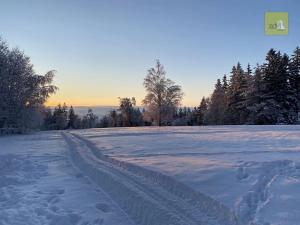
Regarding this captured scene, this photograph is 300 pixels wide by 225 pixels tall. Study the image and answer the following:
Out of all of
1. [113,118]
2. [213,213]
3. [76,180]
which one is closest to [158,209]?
[213,213]

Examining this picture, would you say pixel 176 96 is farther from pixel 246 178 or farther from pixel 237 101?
pixel 246 178

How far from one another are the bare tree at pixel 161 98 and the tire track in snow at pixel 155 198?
3603cm

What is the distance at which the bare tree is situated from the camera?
4872 cm

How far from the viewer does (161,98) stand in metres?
48.8

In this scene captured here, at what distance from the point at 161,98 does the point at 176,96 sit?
2.01 m

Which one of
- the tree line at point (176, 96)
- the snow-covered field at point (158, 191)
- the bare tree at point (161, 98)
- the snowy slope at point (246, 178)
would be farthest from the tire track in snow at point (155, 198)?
the bare tree at point (161, 98)

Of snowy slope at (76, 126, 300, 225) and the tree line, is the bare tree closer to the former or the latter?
the tree line

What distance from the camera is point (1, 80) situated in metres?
31.7

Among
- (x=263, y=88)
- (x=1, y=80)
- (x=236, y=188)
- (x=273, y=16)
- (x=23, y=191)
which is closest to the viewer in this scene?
(x=236, y=188)

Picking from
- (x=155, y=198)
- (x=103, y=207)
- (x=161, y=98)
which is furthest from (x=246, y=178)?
(x=161, y=98)

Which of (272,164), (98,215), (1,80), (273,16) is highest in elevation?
(273,16)

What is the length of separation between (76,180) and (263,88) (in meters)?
42.4

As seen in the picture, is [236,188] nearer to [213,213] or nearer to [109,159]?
[213,213]

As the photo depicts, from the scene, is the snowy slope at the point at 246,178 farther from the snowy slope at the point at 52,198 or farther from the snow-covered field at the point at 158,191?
the snowy slope at the point at 52,198
